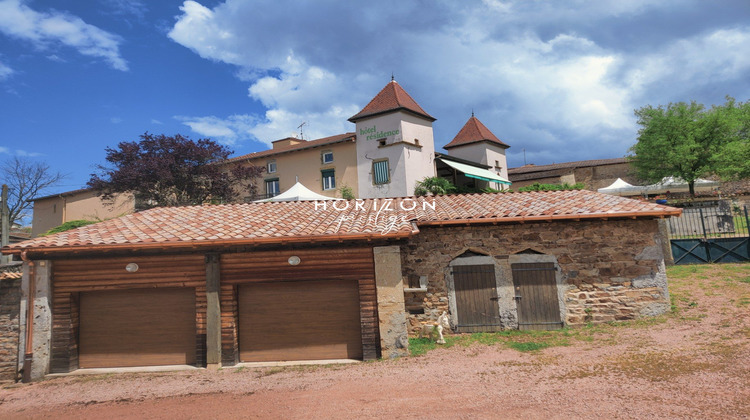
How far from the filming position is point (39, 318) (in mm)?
9023

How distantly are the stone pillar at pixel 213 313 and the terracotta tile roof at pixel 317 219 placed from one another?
25.9 inches

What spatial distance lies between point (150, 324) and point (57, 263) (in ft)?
9.09

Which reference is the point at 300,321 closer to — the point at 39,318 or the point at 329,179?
the point at 39,318

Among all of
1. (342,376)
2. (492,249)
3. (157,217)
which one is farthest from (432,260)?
(157,217)

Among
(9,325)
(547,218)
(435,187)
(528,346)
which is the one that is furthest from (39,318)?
(435,187)

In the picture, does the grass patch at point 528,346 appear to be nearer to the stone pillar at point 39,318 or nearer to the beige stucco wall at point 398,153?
the stone pillar at point 39,318

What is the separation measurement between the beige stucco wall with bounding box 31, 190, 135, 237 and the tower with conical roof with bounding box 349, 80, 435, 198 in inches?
817

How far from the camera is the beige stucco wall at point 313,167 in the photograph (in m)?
27.1

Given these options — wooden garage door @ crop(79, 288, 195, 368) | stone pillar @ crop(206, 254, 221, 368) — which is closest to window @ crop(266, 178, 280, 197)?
wooden garage door @ crop(79, 288, 195, 368)

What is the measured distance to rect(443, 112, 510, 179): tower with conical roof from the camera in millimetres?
32000

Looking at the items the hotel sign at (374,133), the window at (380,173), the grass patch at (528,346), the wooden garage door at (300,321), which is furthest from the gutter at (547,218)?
the hotel sign at (374,133)

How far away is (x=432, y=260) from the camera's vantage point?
10.6 metres

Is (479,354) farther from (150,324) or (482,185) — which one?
(482,185)

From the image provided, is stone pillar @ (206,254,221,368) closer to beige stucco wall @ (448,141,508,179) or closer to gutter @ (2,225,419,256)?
gutter @ (2,225,419,256)
